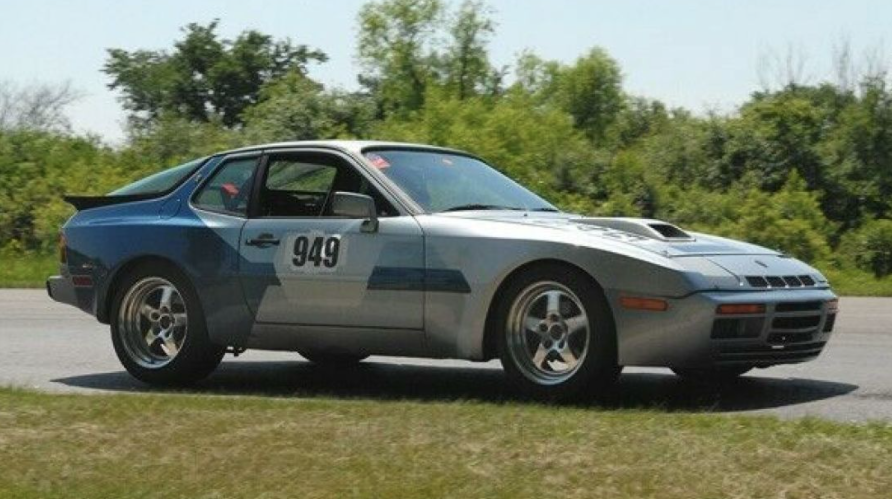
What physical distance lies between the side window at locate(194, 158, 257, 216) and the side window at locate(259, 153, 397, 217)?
12 centimetres

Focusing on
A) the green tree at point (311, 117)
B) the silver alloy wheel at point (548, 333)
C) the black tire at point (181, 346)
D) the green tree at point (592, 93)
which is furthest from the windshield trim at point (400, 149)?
the green tree at point (592, 93)

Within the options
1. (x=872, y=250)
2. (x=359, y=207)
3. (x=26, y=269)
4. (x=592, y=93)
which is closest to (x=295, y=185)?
(x=359, y=207)

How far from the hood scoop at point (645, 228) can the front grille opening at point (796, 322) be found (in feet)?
2.29

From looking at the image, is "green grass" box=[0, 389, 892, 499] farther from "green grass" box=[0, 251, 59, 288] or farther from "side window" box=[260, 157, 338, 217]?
"green grass" box=[0, 251, 59, 288]

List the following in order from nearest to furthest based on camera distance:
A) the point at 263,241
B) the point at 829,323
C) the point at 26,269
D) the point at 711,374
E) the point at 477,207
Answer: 1. the point at 829,323
2. the point at 477,207
3. the point at 263,241
4. the point at 711,374
5. the point at 26,269

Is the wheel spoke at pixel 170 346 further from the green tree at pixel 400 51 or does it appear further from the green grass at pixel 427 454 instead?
the green tree at pixel 400 51

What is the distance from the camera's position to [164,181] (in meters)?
11.3

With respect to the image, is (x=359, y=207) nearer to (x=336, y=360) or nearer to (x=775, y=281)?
(x=336, y=360)

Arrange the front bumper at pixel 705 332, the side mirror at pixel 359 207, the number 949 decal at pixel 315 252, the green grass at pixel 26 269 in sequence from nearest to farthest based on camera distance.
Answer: the front bumper at pixel 705 332, the side mirror at pixel 359 207, the number 949 decal at pixel 315 252, the green grass at pixel 26 269

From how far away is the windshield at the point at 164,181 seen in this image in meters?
11.3

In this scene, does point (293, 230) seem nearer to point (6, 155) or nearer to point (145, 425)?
point (145, 425)

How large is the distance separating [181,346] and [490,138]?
53.8 m

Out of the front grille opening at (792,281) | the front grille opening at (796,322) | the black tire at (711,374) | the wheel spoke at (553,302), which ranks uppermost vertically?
the front grille opening at (792,281)

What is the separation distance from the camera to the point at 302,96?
65562 millimetres
